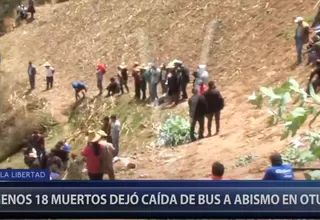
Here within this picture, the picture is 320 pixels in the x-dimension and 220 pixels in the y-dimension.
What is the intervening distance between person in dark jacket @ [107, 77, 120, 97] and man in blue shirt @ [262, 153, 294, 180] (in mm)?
1767

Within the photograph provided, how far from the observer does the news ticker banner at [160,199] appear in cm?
646

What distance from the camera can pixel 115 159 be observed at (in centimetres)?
709

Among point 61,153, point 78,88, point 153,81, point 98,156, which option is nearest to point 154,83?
point 153,81

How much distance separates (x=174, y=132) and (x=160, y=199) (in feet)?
3.41

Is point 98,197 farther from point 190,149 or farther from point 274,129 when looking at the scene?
point 274,129

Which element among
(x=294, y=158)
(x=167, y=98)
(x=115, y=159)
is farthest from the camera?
(x=167, y=98)

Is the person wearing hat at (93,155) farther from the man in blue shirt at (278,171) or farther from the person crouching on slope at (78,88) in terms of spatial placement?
the man in blue shirt at (278,171)

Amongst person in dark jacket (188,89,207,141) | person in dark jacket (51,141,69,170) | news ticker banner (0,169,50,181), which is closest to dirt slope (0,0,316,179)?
person in dark jacket (188,89,207,141)

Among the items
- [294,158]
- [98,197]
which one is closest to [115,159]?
[98,197]

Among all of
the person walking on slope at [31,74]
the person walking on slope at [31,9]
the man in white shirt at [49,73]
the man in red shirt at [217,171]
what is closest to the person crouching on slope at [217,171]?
the man in red shirt at [217,171]

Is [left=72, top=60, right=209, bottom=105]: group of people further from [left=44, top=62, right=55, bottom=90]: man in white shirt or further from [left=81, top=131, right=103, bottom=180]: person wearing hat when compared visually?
[left=81, top=131, right=103, bottom=180]: person wearing hat

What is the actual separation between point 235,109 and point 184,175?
94 centimetres

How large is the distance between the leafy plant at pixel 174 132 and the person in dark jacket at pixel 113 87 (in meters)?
0.56

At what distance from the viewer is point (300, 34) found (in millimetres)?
8141
